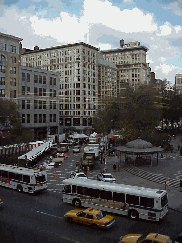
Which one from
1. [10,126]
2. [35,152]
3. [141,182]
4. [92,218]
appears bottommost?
[141,182]

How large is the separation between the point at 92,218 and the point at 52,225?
2.83 metres

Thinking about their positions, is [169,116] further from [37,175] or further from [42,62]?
[37,175]

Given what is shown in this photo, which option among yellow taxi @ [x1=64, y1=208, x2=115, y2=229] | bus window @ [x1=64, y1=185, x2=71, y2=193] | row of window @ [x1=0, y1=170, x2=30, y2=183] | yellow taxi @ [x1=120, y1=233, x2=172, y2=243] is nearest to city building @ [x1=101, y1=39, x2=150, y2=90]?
row of window @ [x1=0, y1=170, x2=30, y2=183]

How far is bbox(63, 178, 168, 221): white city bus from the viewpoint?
18.8 meters

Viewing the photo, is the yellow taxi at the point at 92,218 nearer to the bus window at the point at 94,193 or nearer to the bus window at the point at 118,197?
the bus window at the point at 118,197

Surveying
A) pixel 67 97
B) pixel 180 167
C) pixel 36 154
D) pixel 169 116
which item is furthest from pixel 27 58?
pixel 180 167

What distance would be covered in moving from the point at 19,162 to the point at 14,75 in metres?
35.5

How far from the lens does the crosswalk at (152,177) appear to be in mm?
30281

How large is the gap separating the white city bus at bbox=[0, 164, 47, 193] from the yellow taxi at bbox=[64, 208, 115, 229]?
830cm

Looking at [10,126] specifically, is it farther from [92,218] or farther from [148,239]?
[148,239]

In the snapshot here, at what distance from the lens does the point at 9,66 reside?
67.5m

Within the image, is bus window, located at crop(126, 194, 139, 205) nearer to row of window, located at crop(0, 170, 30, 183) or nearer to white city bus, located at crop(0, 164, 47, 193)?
white city bus, located at crop(0, 164, 47, 193)

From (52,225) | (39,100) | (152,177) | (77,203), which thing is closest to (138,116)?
(152,177)

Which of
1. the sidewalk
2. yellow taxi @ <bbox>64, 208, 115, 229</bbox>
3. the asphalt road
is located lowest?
the sidewalk
